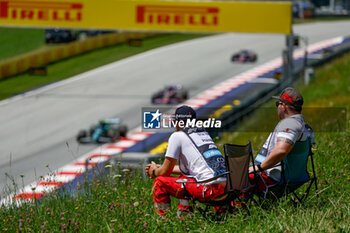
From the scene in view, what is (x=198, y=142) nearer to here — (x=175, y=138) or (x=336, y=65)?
(x=175, y=138)

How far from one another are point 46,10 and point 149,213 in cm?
2175

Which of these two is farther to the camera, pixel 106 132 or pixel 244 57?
pixel 244 57

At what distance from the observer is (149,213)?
5555mm

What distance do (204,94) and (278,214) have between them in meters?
26.6

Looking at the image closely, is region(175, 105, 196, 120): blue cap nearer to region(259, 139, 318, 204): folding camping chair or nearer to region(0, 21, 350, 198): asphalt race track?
region(259, 139, 318, 204): folding camping chair

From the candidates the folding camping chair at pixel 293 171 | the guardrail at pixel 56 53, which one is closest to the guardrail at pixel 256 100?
the folding camping chair at pixel 293 171

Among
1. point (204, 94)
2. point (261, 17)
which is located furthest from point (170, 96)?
point (261, 17)

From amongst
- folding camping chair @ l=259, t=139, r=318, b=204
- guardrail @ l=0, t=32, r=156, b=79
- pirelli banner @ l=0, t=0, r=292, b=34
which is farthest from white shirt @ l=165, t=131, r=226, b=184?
guardrail @ l=0, t=32, r=156, b=79

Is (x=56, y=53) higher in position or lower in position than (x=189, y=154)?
lower

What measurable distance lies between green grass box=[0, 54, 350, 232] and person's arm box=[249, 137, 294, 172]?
0.36 meters

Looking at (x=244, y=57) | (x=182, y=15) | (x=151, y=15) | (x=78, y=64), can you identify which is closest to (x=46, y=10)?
(x=151, y=15)

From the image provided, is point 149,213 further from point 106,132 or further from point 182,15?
point 182,15

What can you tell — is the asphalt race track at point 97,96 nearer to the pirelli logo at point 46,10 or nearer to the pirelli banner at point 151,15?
the pirelli banner at point 151,15

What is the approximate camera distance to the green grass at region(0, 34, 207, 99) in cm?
3391
